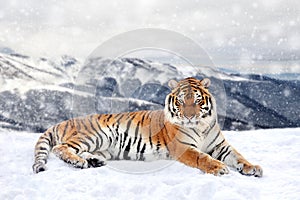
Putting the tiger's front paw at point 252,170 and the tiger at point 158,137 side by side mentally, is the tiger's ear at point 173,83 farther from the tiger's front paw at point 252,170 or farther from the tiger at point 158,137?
the tiger's front paw at point 252,170

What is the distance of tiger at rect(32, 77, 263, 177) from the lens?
5062 millimetres

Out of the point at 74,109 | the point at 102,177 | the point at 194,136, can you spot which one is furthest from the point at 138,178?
the point at 74,109

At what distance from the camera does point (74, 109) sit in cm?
545

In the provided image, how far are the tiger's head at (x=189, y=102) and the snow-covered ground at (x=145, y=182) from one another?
0.65 metres

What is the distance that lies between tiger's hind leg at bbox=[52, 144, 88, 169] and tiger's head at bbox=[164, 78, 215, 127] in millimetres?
1389

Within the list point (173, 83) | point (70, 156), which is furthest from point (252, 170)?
point (70, 156)

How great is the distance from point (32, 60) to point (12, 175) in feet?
483

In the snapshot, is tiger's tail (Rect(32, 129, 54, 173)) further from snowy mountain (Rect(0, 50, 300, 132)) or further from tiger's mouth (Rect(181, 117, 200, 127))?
tiger's mouth (Rect(181, 117, 200, 127))

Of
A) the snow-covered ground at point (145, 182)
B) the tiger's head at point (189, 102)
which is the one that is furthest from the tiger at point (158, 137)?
the snow-covered ground at point (145, 182)

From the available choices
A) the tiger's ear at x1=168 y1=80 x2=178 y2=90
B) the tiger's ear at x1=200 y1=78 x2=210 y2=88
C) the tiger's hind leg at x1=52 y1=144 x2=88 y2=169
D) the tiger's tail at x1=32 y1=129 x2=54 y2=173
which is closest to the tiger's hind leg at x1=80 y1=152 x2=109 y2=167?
the tiger's hind leg at x1=52 y1=144 x2=88 y2=169

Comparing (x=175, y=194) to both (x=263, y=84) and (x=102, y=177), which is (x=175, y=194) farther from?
(x=263, y=84)

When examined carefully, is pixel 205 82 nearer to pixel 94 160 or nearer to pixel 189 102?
pixel 189 102

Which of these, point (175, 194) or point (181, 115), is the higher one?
point (181, 115)

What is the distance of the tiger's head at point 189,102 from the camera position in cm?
519
